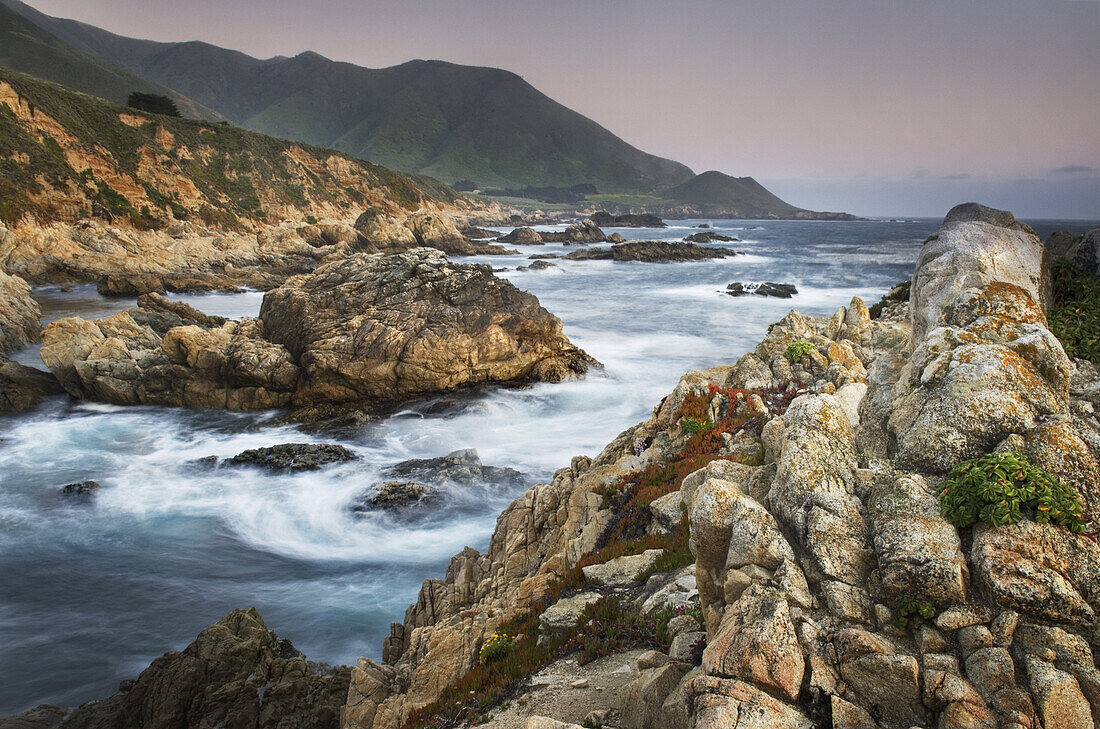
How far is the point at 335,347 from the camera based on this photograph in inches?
1024

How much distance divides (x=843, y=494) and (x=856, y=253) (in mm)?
108093

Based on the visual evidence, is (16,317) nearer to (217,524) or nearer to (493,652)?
(217,524)

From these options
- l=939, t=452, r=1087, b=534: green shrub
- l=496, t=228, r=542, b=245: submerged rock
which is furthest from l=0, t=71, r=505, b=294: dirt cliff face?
l=939, t=452, r=1087, b=534: green shrub

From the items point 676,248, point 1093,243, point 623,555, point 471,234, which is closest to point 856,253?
point 676,248

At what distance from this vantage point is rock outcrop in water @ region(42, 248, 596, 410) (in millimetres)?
25672

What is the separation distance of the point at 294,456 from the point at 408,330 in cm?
845

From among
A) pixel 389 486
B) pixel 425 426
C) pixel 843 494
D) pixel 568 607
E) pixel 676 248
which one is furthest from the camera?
pixel 676 248

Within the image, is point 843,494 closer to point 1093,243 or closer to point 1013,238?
point 1013,238

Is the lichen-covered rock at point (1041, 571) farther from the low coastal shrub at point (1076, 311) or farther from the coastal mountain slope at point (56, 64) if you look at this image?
the coastal mountain slope at point (56, 64)

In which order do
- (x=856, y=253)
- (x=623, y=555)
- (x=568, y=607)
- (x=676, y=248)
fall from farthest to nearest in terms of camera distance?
(x=856, y=253) → (x=676, y=248) → (x=623, y=555) → (x=568, y=607)

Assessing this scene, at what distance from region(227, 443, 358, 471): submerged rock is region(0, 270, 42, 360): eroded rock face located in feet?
58.8

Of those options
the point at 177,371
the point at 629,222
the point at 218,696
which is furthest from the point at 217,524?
the point at 629,222

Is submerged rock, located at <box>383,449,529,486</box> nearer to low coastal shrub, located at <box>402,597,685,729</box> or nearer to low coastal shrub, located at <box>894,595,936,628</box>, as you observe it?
low coastal shrub, located at <box>402,597,685,729</box>

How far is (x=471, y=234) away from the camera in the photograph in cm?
10894
